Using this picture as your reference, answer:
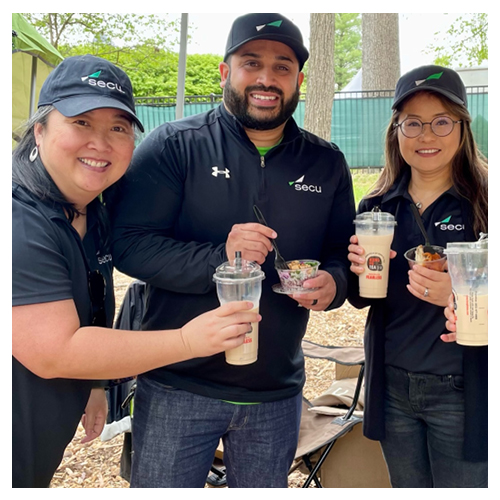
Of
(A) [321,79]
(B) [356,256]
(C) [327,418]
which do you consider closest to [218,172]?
(B) [356,256]

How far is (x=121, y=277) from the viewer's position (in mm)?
8156

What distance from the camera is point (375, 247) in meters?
2.27

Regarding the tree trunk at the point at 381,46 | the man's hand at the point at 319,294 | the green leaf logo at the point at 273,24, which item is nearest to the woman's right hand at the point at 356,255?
the man's hand at the point at 319,294

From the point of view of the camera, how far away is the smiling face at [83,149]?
1.75 meters

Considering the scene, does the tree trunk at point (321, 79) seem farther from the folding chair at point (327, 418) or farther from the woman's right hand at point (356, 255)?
the woman's right hand at point (356, 255)

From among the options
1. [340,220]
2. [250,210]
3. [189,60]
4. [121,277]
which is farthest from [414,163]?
[189,60]

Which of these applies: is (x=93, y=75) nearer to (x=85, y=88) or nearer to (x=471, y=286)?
(x=85, y=88)

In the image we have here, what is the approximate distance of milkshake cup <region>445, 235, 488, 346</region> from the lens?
1812 mm

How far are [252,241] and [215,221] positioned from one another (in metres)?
0.39

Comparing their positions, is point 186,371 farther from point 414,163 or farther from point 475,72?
point 475,72

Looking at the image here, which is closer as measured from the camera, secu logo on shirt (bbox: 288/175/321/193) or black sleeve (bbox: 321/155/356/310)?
secu logo on shirt (bbox: 288/175/321/193)

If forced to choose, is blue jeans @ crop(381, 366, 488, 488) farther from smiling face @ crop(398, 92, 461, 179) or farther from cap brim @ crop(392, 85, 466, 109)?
cap brim @ crop(392, 85, 466, 109)

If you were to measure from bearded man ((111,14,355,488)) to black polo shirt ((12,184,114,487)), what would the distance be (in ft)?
1.21

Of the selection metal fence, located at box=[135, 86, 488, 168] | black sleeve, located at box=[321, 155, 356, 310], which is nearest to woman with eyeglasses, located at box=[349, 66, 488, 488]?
black sleeve, located at box=[321, 155, 356, 310]
